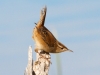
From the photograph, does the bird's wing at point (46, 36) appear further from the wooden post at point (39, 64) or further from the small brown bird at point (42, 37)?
the wooden post at point (39, 64)

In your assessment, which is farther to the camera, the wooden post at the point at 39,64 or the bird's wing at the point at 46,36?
the bird's wing at the point at 46,36

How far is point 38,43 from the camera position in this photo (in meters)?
5.00

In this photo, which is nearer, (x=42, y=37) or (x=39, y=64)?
(x=39, y=64)

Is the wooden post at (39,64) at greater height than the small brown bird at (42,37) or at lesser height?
lesser

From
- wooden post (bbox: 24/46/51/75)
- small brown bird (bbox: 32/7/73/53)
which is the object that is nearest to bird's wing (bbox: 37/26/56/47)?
small brown bird (bbox: 32/7/73/53)

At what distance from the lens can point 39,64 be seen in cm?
448

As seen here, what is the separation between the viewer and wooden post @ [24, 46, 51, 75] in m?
4.07

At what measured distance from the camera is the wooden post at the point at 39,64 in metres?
4.07

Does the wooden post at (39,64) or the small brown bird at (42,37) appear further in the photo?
the small brown bird at (42,37)

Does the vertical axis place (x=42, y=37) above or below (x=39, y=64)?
above

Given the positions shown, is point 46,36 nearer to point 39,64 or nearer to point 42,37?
point 42,37

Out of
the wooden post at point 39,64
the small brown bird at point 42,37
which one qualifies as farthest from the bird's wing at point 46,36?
the wooden post at point 39,64

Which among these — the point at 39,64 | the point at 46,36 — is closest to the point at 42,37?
the point at 46,36

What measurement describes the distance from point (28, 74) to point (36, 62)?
0.51 metres
